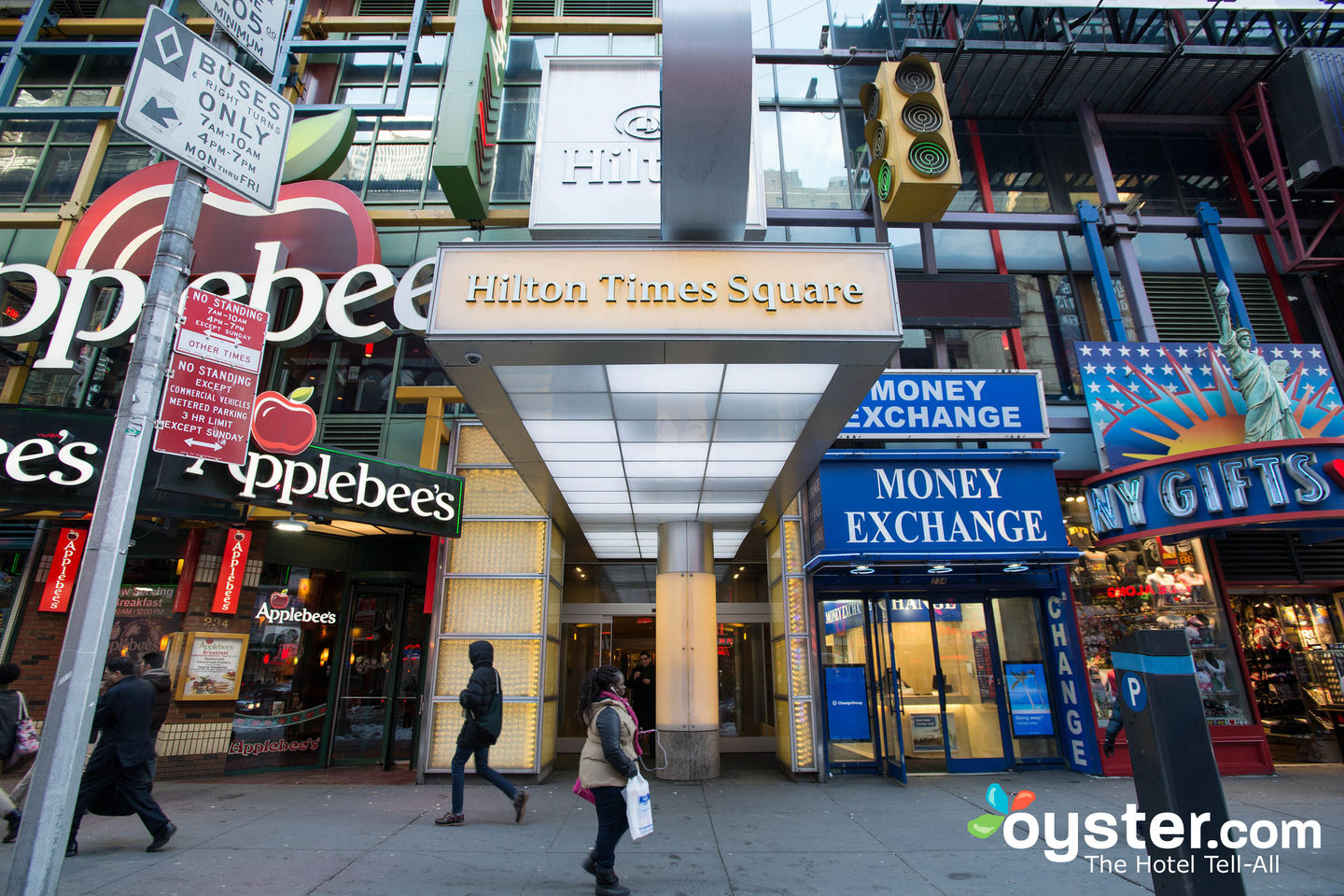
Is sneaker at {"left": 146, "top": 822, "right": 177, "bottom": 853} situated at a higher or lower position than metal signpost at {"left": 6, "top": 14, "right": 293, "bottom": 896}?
lower

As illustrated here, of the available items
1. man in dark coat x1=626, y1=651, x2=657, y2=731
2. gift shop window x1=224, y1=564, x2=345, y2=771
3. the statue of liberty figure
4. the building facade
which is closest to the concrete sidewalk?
the building facade

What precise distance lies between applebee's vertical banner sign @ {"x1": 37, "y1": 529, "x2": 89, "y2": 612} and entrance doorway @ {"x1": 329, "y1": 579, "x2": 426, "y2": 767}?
371 cm

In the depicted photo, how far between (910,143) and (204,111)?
10.0 meters

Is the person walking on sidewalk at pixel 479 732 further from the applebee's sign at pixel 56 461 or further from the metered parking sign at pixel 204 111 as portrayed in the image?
the metered parking sign at pixel 204 111

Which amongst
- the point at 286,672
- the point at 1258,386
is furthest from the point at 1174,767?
the point at 286,672

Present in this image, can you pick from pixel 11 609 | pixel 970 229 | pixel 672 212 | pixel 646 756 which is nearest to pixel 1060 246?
pixel 970 229

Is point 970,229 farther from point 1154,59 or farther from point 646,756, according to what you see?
point 646,756

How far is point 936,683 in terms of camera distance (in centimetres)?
962

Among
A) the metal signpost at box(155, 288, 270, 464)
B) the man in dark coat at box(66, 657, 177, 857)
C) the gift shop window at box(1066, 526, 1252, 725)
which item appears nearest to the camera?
the metal signpost at box(155, 288, 270, 464)

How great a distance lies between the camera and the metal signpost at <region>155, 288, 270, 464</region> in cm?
429

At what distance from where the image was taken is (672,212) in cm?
542

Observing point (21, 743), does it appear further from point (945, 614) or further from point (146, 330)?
point (945, 614)

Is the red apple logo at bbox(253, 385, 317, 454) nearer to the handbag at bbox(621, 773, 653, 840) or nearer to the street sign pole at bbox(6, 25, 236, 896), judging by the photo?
the street sign pole at bbox(6, 25, 236, 896)

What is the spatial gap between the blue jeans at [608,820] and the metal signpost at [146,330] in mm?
2957
